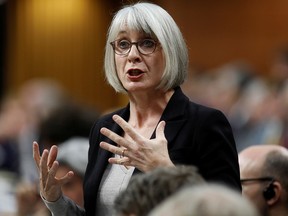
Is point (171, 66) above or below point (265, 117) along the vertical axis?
above

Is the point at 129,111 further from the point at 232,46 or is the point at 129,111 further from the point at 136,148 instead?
the point at 232,46

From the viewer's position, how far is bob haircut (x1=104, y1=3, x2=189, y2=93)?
3332 millimetres

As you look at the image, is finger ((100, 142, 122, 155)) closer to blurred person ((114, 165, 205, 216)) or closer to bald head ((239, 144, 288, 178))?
blurred person ((114, 165, 205, 216))

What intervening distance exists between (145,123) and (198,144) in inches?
10.5

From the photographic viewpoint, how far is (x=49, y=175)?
3328 mm

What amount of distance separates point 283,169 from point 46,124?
216 centimetres

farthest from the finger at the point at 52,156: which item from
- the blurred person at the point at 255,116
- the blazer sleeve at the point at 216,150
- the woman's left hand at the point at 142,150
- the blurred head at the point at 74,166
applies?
the blurred person at the point at 255,116

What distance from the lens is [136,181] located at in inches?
102

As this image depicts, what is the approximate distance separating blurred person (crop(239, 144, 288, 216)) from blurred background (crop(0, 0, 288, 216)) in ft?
13.6

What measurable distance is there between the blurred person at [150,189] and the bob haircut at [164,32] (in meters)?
0.77

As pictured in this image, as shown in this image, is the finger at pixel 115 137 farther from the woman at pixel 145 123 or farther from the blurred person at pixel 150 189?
the blurred person at pixel 150 189

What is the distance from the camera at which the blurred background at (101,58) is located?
29.7 feet

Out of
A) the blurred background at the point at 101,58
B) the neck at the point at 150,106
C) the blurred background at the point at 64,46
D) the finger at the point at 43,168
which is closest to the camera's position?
the finger at the point at 43,168

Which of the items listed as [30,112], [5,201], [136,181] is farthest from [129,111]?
[30,112]
